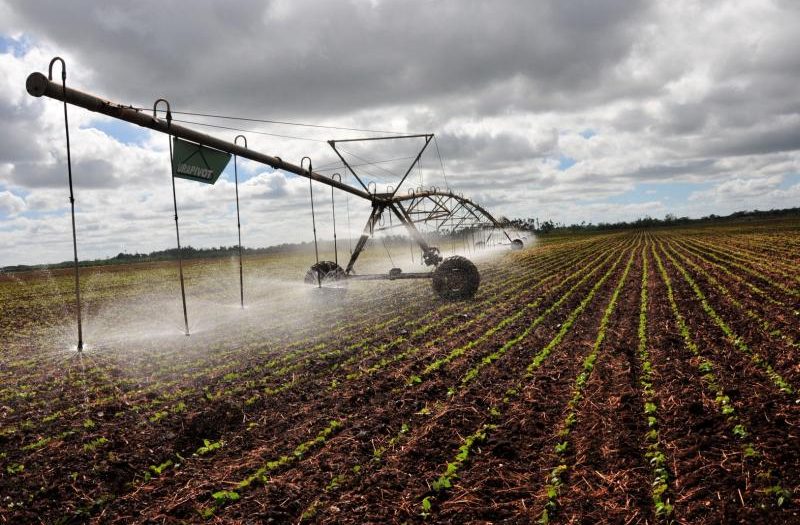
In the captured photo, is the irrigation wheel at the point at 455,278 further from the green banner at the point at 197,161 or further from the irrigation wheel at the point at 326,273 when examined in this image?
the green banner at the point at 197,161

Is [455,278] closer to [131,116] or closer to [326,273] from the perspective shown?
[326,273]

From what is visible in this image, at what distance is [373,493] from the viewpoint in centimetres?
466

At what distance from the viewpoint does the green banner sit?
389 inches

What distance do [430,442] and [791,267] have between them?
24.1 m

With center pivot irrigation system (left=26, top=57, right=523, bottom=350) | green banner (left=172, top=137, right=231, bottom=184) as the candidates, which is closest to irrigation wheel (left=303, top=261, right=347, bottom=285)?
center pivot irrigation system (left=26, top=57, right=523, bottom=350)

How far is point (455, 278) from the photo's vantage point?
15883 millimetres

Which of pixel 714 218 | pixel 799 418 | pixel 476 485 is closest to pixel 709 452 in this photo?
pixel 799 418

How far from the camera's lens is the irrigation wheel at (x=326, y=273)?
18000 mm

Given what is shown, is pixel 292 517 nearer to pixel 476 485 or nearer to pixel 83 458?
pixel 476 485

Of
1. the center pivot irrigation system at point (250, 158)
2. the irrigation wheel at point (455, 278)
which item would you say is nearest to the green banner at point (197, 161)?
the center pivot irrigation system at point (250, 158)

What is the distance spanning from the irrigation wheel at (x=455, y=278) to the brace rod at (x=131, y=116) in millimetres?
5688

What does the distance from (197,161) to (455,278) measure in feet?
28.4

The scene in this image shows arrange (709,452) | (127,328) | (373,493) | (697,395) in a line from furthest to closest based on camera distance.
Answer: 1. (127,328)
2. (697,395)
3. (709,452)
4. (373,493)

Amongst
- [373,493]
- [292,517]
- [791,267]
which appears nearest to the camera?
[292,517]
